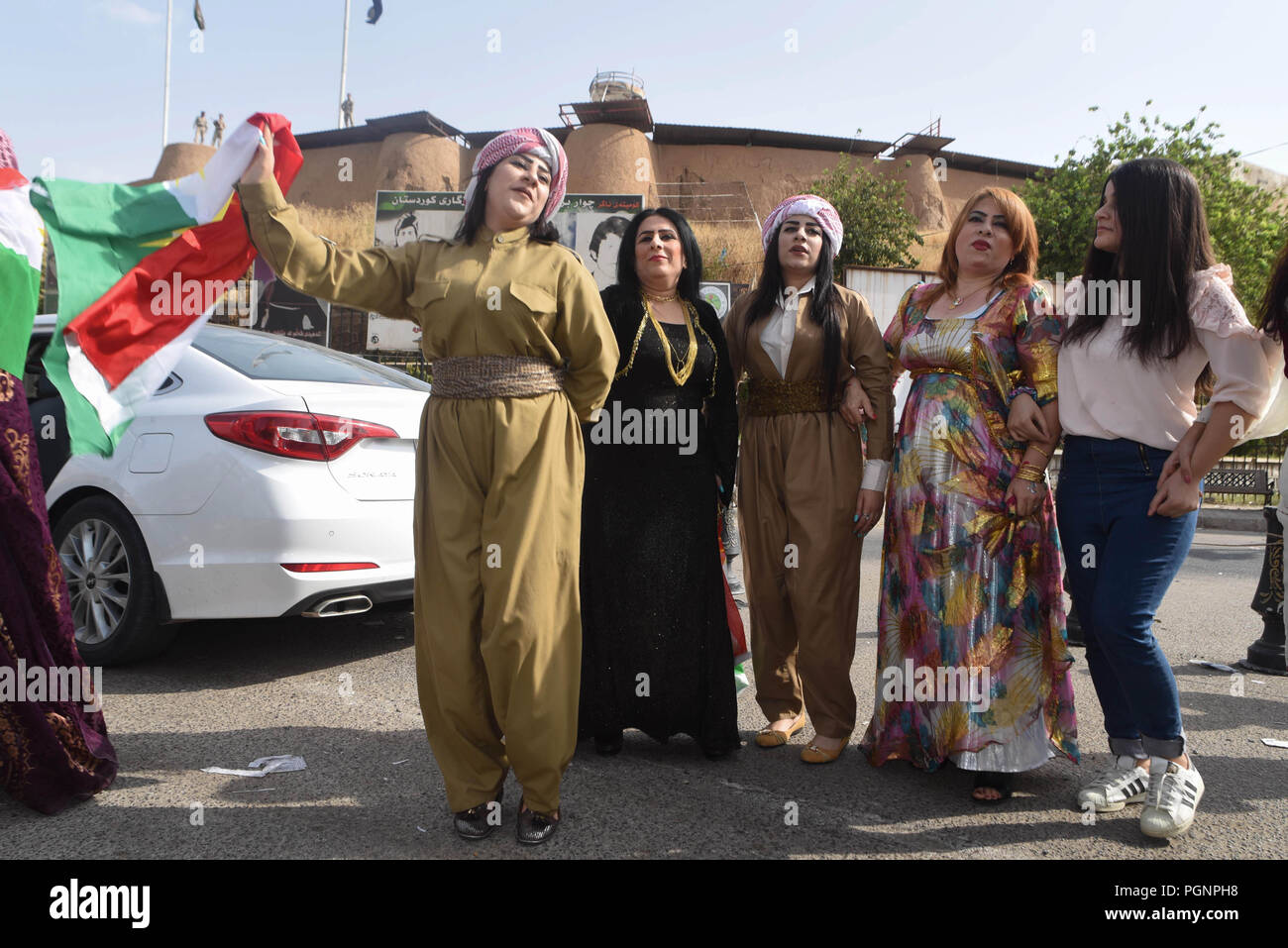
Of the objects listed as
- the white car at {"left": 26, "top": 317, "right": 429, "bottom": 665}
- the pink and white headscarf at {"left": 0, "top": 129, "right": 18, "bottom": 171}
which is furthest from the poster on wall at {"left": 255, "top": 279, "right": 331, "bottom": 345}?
the pink and white headscarf at {"left": 0, "top": 129, "right": 18, "bottom": 171}

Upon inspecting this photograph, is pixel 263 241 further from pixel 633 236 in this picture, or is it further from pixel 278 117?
pixel 633 236

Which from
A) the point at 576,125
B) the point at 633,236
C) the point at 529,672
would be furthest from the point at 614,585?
the point at 576,125

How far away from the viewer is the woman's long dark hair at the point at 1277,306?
2762 millimetres

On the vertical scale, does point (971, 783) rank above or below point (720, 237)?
below

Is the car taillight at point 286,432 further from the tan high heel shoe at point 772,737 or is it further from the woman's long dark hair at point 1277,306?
the woman's long dark hair at point 1277,306

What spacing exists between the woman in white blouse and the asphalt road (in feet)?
1.24

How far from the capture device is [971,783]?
3.21 m

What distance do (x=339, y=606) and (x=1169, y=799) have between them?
10.6 feet

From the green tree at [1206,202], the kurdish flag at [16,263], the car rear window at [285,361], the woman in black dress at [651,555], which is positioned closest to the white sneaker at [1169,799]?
the woman in black dress at [651,555]

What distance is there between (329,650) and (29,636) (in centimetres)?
198

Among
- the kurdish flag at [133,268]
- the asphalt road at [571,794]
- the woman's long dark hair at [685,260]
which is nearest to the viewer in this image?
the asphalt road at [571,794]

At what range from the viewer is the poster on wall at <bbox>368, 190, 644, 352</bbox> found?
77.0ft

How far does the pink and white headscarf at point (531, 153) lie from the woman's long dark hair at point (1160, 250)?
181cm

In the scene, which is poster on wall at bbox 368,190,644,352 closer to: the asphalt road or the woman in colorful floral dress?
the asphalt road
